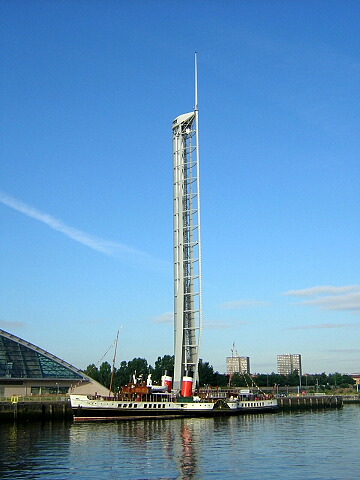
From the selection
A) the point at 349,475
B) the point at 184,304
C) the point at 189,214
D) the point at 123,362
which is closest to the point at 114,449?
the point at 349,475

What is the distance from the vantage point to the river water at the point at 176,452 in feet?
133

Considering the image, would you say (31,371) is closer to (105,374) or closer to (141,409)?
(141,409)

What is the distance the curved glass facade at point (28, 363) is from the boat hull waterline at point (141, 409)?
22568mm

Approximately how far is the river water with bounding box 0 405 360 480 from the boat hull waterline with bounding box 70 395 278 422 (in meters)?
4.61

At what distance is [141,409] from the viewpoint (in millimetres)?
84875

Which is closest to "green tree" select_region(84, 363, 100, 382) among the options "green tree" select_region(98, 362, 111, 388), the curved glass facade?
"green tree" select_region(98, 362, 111, 388)

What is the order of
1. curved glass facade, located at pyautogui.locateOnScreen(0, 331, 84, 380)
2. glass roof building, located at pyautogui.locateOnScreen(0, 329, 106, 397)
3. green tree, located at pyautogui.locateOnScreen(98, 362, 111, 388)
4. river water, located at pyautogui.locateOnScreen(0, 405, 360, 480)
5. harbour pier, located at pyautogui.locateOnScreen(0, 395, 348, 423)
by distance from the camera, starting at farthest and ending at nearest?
1. green tree, located at pyautogui.locateOnScreen(98, 362, 111, 388)
2. curved glass facade, located at pyautogui.locateOnScreen(0, 331, 84, 380)
3. glass roof building, located at pyautogui.locateOnScreen(0, 329, 106, 397)
4. harbour pier, located at pyautogui.locateOnScreen(0, 395, 348, 423)
5. river water, located at pyautogui.locateOnScreen(0, 405, 360, 480)

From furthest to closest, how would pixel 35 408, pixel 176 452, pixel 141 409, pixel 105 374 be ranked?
pixel 105 374
pixel 141 409
pixel 35 408
pixel 176 452

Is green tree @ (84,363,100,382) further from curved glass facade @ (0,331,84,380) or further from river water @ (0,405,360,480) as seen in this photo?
river water @ (0,405,360,480)

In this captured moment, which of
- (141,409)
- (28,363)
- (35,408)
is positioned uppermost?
(28,363)

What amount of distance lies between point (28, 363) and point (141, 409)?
26743 millimetres

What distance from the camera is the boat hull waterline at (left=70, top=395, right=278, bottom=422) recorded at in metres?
80.8

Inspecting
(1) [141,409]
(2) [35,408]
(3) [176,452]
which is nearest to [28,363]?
(2) [35,408]

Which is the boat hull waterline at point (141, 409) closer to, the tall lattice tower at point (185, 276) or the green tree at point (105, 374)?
the tall lattice tower at point (185, 276)
